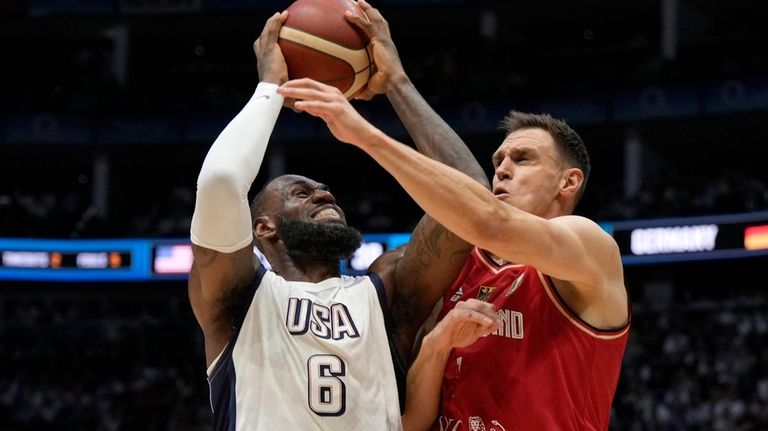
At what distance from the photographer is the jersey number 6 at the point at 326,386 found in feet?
12.7

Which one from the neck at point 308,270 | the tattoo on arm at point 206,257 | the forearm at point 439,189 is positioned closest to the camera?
the forearm at point 439,189

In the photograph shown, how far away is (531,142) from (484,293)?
621 millimetres

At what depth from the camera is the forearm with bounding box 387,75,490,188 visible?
13.8 feet

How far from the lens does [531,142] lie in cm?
416

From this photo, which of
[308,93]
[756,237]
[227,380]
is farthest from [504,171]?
[756,237]

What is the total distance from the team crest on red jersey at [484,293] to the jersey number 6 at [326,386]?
1.99ft

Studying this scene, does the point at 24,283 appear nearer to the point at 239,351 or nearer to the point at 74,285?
the point at 74,285

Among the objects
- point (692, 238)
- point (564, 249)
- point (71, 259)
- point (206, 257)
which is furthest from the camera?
point (71, 259)

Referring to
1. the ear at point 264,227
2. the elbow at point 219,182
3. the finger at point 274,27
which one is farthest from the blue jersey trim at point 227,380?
the finger at point 274,27

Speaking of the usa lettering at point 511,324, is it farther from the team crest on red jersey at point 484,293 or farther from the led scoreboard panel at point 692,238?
the led scoreboard panel at point 692,238

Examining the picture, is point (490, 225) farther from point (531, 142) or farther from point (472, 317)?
point (531, 142)

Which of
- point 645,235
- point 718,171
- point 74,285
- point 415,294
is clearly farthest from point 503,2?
point 415,294

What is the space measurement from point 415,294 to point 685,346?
13.9m

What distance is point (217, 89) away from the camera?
26.2 meters
